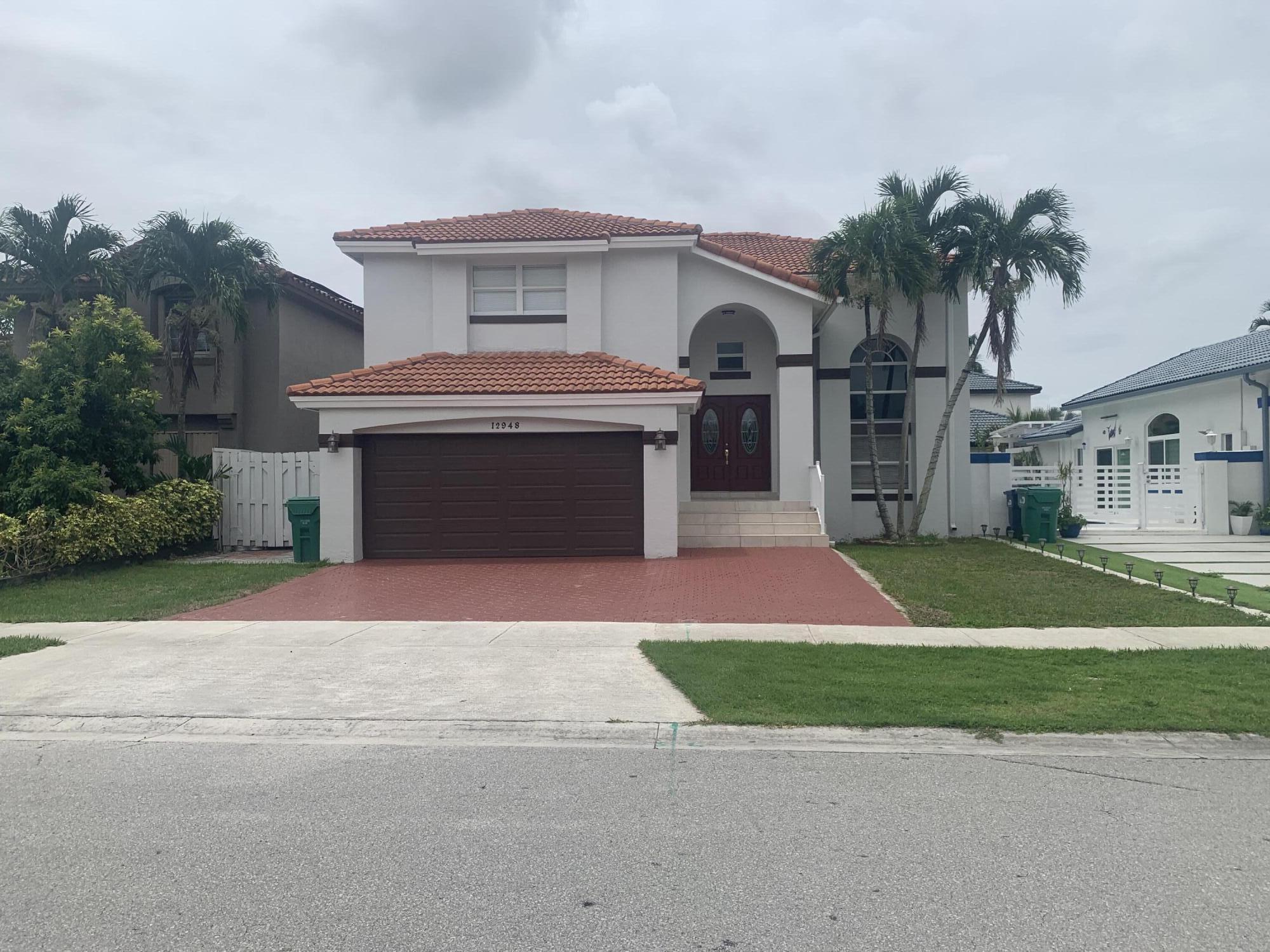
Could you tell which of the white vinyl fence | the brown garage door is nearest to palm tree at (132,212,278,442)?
the white vinyl fence

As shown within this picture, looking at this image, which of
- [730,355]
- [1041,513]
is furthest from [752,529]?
[1041,513]

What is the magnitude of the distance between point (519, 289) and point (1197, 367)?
19.0 meters

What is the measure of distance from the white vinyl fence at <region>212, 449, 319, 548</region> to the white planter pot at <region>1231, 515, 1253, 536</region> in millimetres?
20578

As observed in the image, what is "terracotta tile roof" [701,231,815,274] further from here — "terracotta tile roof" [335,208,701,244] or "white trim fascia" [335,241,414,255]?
"white trim fascia" [335,241,414,255]

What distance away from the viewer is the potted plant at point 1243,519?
2036 centimetres

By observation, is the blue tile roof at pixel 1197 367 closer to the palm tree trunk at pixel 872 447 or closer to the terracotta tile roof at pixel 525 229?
the palm tree trunk at pixel 872 447

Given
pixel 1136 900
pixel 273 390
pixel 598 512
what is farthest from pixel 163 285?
pixel 1136 900

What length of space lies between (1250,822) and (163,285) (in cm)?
2298

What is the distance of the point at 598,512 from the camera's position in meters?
16.4

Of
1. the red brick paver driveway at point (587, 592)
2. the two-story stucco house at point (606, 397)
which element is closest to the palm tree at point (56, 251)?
the two-story stucco house at point (606, 397)

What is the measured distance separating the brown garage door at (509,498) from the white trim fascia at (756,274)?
5.01m

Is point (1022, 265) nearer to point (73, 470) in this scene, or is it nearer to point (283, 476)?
point (283, 476)

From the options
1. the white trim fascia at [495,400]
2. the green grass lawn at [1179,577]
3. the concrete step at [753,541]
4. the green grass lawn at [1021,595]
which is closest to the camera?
the green grass lawn at [1021,595]

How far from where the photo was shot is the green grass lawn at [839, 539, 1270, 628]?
10.4 m
